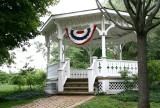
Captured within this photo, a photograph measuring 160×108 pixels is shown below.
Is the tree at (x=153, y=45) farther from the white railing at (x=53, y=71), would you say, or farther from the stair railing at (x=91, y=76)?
the stair railing at (x=91, y=76)

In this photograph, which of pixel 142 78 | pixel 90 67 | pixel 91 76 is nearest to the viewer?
pixel 142 78

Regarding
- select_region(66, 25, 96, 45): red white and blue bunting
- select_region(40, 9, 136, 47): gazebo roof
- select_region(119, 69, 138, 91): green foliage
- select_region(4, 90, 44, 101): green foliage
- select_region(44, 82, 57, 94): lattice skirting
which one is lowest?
select_region(4, 90, 44, 101): green foliage

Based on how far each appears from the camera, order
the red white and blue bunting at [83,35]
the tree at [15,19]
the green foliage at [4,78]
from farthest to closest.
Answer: the green foliage at [4,78]
the red white and blue bunting at [83,35]
the tree at [15,19]

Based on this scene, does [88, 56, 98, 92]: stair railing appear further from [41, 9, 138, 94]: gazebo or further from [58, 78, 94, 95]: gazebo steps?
[58, 78, 94, 95]: gazebo steps

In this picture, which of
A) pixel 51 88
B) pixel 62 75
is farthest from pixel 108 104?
pixel 51 88

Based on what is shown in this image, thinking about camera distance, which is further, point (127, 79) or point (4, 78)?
point (4, 78)

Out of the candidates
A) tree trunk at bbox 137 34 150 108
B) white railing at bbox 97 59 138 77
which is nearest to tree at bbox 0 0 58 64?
white railing at bbox 97 59 138 77

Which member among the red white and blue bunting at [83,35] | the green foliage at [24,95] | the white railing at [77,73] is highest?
the red white and blue bunting at [83,35]

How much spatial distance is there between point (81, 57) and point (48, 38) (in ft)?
42.9

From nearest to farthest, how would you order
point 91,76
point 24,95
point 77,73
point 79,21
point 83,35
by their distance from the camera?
1. point 91,76
2. point 24,95
3. point 83,35
4. point 79,21
5. point 77,73

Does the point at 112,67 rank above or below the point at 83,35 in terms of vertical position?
below

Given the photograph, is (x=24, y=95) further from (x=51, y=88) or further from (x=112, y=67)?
(x=112, y=67)

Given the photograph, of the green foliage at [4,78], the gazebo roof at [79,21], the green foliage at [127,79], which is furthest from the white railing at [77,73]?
the green foliage at [4,78]

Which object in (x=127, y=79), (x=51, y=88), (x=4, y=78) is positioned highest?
(x=127, y=79)
